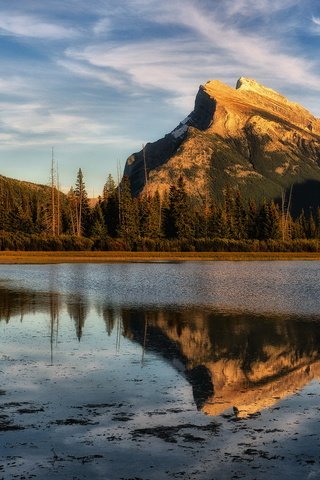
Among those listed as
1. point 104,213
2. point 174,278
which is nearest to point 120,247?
point 104,213

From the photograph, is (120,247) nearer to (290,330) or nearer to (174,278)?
(174,278)

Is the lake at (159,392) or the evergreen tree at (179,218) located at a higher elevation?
the evergreen tree at (179,218)

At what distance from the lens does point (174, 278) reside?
56.0m

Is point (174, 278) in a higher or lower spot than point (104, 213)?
lower

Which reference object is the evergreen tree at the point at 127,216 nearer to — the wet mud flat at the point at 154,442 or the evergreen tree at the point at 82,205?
the evergreen tree at the point at 82,205

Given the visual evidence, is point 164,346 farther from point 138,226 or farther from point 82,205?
point 82,205

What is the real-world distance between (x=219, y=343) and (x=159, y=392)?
298 inches

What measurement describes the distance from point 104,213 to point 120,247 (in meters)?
41.8

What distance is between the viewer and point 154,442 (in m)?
11.6

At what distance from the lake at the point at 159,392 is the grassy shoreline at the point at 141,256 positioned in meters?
61.3

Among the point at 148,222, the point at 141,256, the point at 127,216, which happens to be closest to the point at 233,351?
the point at 141,256

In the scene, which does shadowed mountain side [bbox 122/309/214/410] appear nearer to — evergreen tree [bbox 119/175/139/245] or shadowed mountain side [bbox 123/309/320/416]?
shadowed mountain side [bbox 123/309/320/416]

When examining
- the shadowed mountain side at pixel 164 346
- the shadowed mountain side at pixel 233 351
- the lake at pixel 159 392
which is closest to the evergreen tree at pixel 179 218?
the lake at pixel 159 392

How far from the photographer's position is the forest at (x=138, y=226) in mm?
110062
